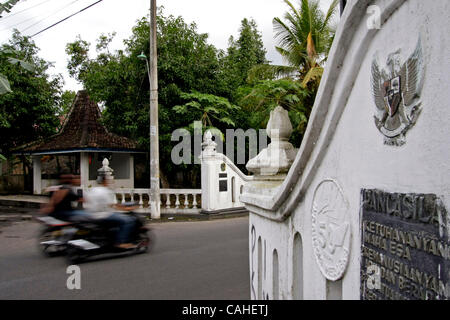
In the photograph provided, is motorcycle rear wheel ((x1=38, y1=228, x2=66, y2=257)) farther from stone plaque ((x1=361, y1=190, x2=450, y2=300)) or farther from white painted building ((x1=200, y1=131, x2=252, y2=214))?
stone plaque ((x1=361, y1=190, x2=450, y2=300))

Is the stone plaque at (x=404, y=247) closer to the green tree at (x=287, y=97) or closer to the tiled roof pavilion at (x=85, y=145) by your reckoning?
the green tree at (x=287, y=97)

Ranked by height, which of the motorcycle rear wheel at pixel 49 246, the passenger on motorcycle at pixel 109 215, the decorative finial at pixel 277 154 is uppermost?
the decorative finial at pixel 277 154

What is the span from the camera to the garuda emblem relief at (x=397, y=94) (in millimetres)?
1427

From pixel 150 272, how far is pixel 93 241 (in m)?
1.43

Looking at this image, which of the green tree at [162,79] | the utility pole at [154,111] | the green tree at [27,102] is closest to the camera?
the utility pole at [154,111]

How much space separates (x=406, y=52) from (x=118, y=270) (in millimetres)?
5557

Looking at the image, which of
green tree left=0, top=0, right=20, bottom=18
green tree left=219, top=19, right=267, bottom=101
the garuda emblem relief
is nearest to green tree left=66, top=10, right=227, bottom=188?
green tree left=219, top=19, right=267, bottom=101

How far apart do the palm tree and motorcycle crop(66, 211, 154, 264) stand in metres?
7.84

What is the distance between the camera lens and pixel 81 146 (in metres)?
16.2

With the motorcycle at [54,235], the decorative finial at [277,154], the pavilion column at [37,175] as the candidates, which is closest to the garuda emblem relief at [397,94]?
the decorative finial at [277,154]

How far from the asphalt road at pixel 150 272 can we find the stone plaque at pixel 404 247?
3.12 metres

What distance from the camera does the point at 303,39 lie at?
12875 mm

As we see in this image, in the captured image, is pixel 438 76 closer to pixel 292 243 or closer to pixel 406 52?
pixel 406 52

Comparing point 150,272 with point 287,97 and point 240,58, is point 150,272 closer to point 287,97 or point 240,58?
point 287,97
